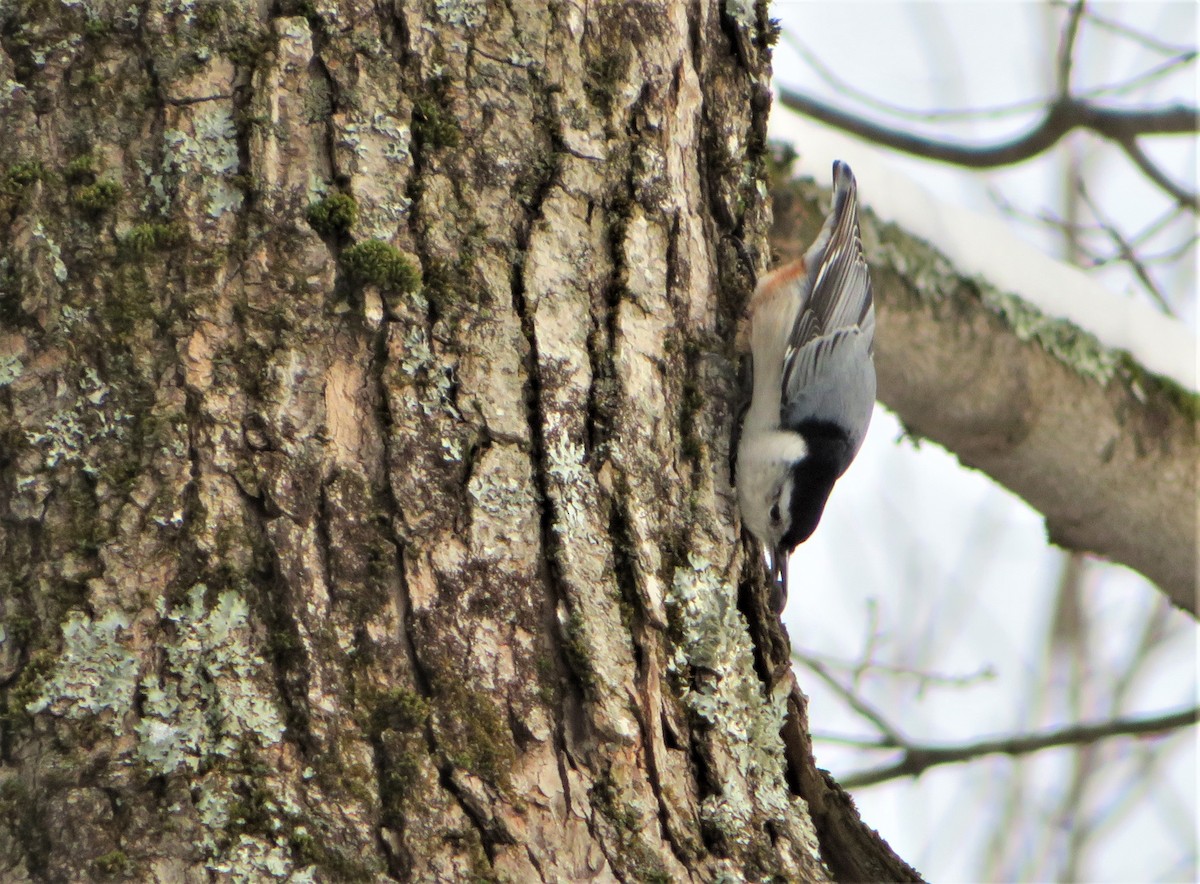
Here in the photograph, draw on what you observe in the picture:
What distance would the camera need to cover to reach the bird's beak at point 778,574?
78.1 inches

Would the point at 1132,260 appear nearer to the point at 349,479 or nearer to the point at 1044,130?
the point at 1044,130

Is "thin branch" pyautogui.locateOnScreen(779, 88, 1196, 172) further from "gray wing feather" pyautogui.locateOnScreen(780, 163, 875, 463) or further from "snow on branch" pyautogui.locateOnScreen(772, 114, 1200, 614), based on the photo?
"gray wing feather" pyautogui.locateOnScreen(780, 163, 875, 463)

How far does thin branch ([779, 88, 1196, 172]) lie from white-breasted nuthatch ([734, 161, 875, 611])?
556mm

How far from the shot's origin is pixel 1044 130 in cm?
317

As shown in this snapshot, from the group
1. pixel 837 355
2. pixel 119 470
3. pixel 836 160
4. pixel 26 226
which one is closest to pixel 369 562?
pixel 119 470

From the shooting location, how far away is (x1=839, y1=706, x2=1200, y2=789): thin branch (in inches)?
126

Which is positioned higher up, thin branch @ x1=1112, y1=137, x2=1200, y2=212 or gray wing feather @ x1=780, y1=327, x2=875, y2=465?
thin branch @ x1=1112, y1=137, x2=1200, y2=212

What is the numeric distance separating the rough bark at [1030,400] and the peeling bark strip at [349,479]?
3.99 ft

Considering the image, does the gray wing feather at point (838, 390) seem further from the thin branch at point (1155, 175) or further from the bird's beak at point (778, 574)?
the thin branch at point (1155, 175)

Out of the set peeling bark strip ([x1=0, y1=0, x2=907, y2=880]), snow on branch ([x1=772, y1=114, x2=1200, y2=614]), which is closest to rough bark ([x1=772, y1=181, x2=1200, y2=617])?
snow on branch ([x1=772, y1=114, x2=1200, y2=614])

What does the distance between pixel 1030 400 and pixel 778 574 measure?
965 millimetres

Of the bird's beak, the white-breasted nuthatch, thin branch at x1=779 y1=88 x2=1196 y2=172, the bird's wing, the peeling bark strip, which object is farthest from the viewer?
thin branch at x1=779 y1=88 x2=1196 y2=172

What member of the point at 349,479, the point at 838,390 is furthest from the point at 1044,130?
the point at 349,479

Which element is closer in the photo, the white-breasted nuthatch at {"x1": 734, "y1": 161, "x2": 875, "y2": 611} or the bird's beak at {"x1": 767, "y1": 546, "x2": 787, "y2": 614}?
the bird's beak at {"x1": 767, "y1": 546, "x2": 787, "y2": 614}
